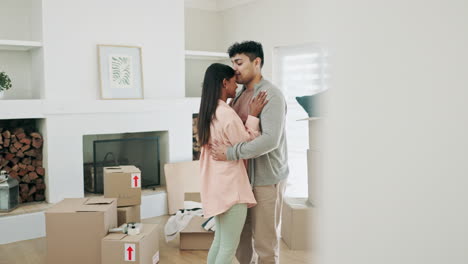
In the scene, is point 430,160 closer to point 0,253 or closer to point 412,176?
point 412,176

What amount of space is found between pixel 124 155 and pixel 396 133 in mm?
4366

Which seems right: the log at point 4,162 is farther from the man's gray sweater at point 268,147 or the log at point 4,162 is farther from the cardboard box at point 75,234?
the man's gray sweater at point 268,147

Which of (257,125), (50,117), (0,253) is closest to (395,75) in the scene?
(257,125)

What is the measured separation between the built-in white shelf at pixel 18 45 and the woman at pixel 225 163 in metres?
2.45

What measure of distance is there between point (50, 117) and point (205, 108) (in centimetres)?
239

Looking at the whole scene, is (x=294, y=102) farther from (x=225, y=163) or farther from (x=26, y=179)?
(x=225, y=163)

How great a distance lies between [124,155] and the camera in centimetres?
438

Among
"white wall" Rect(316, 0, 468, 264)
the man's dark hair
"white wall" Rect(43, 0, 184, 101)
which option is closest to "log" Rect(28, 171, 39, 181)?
"white wall" Rect(43, 0, 184, 101)

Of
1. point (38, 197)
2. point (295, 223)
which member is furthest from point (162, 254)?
point (38, 197)

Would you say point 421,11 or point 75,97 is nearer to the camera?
point 421,11

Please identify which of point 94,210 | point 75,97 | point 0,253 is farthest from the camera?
point 75,97

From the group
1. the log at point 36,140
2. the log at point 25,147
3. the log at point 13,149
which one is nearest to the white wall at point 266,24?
the log at point 36,140

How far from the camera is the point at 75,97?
3.93 meters

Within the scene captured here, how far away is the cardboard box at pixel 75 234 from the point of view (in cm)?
265
